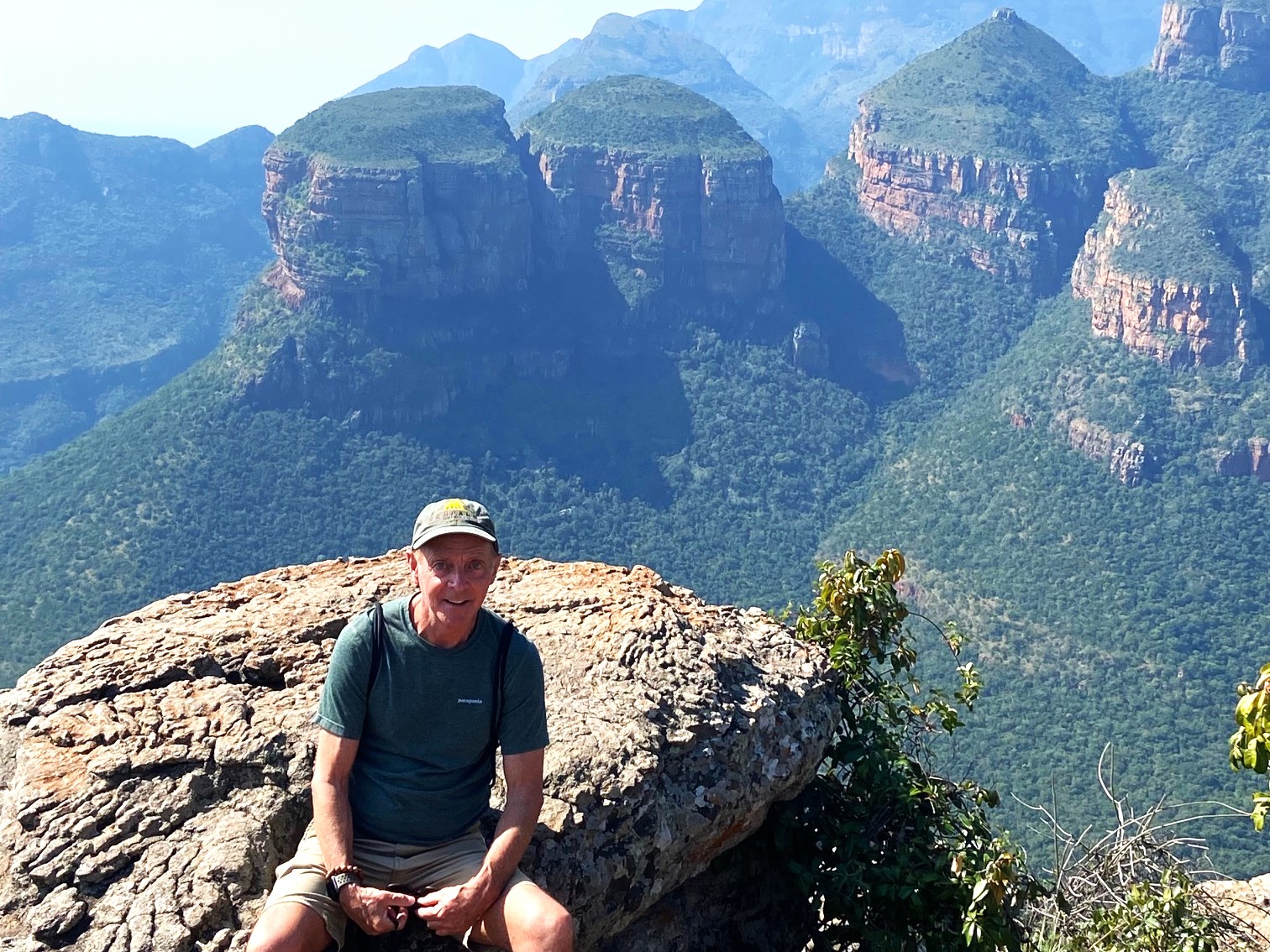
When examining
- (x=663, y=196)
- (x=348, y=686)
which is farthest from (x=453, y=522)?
(x=663, y=196)

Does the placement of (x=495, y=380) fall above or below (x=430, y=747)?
below

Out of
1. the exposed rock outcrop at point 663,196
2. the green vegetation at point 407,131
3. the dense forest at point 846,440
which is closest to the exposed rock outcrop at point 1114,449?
the dense forest at point 846,440

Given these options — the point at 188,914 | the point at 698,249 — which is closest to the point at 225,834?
the point at 188,914

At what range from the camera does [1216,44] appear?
9956 cm

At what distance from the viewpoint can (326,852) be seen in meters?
4.86

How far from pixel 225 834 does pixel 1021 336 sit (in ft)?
262

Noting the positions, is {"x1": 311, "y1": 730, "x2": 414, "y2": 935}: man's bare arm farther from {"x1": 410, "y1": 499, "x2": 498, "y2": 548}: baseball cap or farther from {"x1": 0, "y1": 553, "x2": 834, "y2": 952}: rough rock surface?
{"x1": 410, "y1": 499, "x2": 498, "y2": 548}: baseball cap

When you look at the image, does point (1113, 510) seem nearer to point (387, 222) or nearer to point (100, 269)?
point (387, 222)

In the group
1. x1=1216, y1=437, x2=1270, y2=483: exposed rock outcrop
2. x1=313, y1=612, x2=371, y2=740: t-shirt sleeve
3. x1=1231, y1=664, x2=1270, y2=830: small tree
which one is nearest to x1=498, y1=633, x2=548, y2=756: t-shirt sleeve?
x1=313, y1=612, x2=371, y2=740: t-shirt sleeve

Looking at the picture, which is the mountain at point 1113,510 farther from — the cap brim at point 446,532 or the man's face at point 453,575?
the cap brim at point 446,532

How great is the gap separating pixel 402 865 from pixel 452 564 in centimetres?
138

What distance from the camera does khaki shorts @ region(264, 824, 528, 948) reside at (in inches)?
192

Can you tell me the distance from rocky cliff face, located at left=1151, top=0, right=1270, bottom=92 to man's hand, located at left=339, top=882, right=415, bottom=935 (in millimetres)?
112441

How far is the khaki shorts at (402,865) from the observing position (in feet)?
16.0
